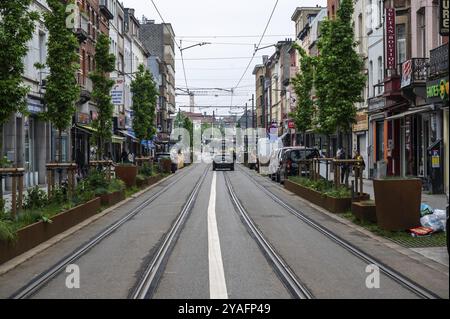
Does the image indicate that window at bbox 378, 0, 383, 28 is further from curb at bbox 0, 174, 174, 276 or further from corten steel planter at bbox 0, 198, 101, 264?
corten steel planter at bbox 0, 198, 101, 264

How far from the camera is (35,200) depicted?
1557 cm

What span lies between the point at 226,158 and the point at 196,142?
82.1m

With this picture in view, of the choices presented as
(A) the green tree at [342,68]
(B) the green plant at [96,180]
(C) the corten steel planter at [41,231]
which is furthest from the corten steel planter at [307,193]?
(C) the corten steel planter at [41,231]

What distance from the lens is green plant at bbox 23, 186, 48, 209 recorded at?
15312mm

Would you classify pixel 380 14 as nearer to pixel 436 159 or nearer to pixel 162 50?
pixel 436 159

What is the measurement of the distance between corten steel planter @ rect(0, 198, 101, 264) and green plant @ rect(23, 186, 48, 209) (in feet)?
2.05

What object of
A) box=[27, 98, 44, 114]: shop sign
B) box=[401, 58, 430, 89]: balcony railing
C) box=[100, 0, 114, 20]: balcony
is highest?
box=[100, 0, 114, 20]: balcony

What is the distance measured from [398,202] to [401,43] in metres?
19.1

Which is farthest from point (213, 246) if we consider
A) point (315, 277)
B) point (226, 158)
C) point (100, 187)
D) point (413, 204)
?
point (226, 158)

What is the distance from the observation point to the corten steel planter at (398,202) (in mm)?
13562

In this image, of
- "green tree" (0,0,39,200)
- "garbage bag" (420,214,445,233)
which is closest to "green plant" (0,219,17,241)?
"green tree" (0,0,39,200)

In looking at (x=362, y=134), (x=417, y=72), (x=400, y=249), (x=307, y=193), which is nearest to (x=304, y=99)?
(x=362, y=134)

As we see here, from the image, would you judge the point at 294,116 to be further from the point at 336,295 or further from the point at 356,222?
the point at 336,295

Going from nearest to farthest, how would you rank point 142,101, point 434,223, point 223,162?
1. point 434,223
2. point 142,101
3. point 223,162
